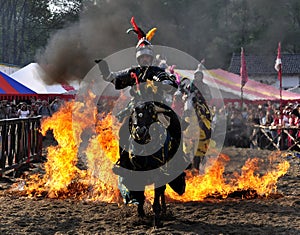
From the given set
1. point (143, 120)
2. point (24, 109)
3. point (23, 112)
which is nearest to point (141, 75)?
point (143, 120)

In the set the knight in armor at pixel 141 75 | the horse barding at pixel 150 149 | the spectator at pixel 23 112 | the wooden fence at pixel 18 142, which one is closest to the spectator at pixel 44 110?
the spectator at pixel 23 112

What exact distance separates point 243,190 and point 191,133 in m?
1.92

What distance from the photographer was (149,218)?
5.93m

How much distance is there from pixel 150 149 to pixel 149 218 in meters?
1.10

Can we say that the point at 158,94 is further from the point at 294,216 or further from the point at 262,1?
the point at 262,1

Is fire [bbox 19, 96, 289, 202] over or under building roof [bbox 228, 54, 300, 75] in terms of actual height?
under

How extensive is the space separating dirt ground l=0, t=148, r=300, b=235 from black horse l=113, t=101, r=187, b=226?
0.35 meters

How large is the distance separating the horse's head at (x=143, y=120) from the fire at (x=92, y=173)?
6.12 feet

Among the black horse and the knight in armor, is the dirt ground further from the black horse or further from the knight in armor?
the knight in armor

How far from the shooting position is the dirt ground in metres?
5.51

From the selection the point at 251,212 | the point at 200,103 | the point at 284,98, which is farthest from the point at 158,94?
the point at 284,98

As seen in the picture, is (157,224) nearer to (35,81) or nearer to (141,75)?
(141,75)

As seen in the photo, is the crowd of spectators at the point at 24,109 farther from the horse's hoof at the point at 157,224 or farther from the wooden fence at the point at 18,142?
the horse's hoof at the point at 157,224

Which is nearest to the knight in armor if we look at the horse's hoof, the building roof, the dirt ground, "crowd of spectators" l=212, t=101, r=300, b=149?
the horse's hoof
